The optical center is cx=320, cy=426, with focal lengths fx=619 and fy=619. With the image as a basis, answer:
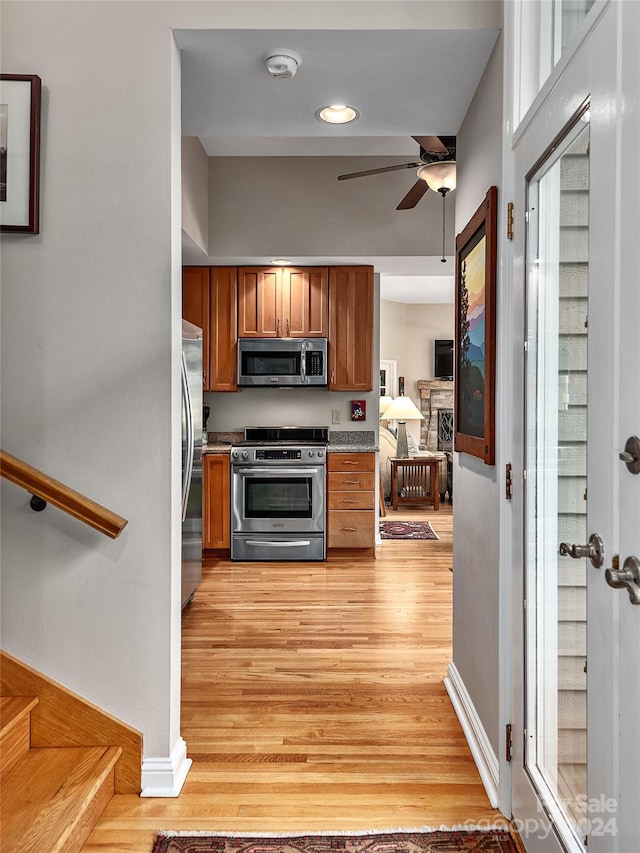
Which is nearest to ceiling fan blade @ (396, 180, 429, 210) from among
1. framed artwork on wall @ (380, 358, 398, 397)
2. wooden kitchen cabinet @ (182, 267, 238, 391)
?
wooden kitchen cabinet @ (182, 267, 238, 391)

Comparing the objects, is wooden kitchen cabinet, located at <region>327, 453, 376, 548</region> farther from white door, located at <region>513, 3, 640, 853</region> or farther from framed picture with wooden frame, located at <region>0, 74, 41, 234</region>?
framed picture with wooden frame, located at <region>0, 74, 41, 234</region>

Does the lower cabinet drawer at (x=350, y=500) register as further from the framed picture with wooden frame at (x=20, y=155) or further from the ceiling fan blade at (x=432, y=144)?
the framed picture with wooden frame at (x=20, y=155)

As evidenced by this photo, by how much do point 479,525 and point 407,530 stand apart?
13.3ft

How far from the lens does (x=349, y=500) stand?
16.8 ft

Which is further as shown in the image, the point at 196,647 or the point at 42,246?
the point at 196,647

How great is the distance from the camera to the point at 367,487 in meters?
5.12

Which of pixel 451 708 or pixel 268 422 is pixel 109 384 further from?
pixel 268 422

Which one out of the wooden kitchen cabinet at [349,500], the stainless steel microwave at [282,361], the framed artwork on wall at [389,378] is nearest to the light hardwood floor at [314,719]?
the wooden kitchen cabinet at [349,500]

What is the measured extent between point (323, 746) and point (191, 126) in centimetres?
253

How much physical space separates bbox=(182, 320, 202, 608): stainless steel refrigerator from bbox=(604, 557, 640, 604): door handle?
8.24 ft

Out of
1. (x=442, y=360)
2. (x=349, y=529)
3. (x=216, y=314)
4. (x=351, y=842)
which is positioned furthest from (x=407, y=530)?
(x=351, y=842)

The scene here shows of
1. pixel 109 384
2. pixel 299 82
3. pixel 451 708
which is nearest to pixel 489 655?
pixel 451 708

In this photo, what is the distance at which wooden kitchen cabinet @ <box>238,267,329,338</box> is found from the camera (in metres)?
5.18

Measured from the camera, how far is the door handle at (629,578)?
41.7 inches
